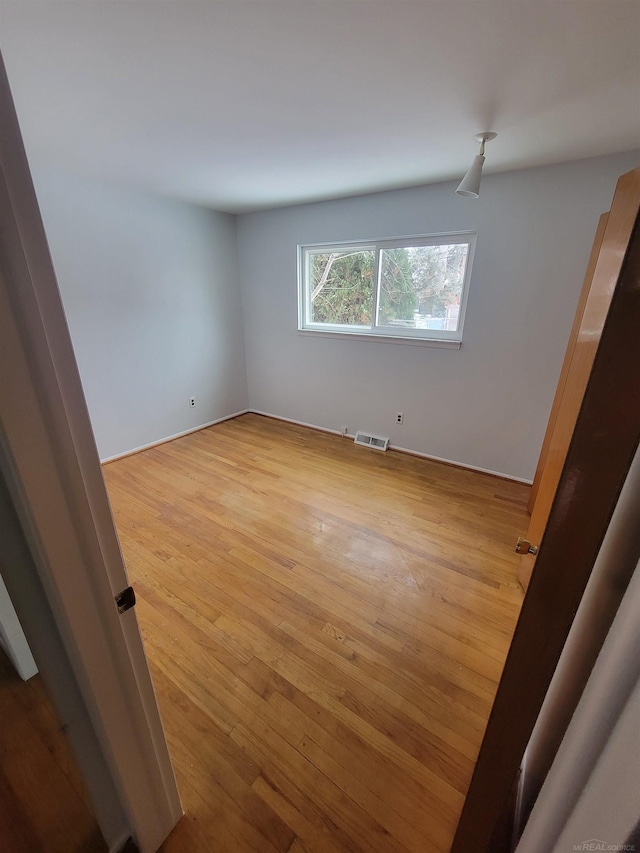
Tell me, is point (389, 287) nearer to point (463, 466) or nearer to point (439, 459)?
point (439, 459)

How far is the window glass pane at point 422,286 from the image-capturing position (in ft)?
9.61

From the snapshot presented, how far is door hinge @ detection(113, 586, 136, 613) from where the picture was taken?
28.9 inches

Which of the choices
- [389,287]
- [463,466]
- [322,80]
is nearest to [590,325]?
[322,80]

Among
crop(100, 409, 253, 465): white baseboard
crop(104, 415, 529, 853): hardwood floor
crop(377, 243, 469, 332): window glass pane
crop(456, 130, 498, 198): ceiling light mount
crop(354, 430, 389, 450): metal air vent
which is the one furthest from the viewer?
crop(354, 430, 389, 450): metal air vent

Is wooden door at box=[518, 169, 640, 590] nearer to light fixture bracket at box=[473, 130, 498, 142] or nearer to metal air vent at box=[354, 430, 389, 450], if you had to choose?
light fixture bracket at box=[473, 130, 498, 142]

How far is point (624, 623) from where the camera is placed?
0.44 metres

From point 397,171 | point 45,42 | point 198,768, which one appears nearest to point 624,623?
point 198,768

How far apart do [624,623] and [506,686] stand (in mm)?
319

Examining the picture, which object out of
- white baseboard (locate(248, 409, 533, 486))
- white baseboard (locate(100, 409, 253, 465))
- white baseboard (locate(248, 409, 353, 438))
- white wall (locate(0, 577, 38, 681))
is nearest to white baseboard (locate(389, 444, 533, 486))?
white baseboard (locate(248, 409, 533, 486))

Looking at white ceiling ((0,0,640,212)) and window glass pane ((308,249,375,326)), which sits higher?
white ceiling ((0,0,640,212))

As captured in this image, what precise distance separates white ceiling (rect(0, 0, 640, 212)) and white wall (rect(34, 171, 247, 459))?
0.60m

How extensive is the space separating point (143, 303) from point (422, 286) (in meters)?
2.67

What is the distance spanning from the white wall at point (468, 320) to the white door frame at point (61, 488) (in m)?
2.96

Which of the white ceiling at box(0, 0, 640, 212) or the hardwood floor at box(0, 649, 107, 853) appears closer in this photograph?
the hardwood floor at box(0, 649, 107, 853)
